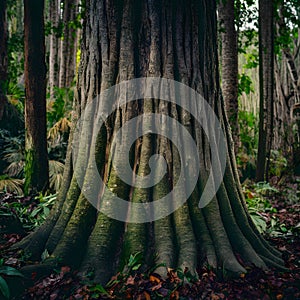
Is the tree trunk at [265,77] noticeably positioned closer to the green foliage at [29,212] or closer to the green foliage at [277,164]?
the green foliage at [277,164]

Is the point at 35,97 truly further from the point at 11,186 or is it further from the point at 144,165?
the point at 144,165

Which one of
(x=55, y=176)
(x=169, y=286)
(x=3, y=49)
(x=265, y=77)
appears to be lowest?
(x=169, y=286)

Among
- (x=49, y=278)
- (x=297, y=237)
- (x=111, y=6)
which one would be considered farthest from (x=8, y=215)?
(x=297, y=237)

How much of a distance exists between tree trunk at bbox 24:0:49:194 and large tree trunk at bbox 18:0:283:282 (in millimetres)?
1933

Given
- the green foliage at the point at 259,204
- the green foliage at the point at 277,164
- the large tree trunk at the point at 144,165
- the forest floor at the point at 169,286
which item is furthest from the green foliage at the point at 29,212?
the green foliage at the point at 277,164

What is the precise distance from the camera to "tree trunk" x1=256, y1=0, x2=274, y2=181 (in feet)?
24.9

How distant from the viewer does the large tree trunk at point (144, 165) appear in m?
3.45

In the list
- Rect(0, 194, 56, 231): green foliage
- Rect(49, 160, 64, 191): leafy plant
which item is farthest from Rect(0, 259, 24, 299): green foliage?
Rect(49, 160, 64, 191): leafy plant

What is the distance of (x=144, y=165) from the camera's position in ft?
11.7

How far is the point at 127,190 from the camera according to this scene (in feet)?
11.8

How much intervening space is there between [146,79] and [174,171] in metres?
0.94

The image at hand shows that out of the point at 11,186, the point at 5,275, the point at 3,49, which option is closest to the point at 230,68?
the point at 3,49

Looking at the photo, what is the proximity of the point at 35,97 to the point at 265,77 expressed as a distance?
15.2 ft

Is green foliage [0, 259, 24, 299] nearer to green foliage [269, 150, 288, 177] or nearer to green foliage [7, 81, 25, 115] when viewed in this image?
green foliage [7, 81, 25, 115]
